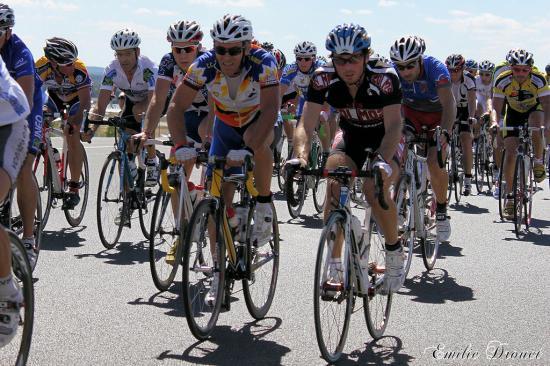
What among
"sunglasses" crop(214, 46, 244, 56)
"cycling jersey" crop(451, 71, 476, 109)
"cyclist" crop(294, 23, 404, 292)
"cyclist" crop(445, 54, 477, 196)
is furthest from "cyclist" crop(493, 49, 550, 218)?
"sunglasses" crop(214, 46, 244, 56)

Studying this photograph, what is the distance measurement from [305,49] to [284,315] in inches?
322

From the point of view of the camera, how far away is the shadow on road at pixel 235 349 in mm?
5625

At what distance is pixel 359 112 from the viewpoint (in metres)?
6.65

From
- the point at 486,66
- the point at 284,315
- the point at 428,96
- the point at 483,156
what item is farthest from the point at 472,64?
the point at 284,315

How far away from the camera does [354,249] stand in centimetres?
582

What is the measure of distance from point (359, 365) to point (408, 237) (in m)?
2.49

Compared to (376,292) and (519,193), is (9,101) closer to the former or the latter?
(376,292)

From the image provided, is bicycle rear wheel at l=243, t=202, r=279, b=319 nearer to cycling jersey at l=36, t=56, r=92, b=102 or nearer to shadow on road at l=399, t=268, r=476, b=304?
shadow on road at l=399, t=268, r=476, b=304

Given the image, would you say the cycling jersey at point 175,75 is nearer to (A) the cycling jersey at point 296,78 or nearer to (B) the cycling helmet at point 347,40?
(B) the cycling helmet at point 347,40

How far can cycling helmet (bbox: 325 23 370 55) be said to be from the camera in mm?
6039

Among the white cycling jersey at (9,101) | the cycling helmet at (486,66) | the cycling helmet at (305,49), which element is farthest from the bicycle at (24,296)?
the cycling helmet at (486,66)

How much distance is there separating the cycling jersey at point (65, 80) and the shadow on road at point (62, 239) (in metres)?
1.51

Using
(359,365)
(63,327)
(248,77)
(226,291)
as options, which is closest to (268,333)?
(226,291)

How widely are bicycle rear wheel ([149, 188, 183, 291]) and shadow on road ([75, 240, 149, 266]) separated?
1161mm
